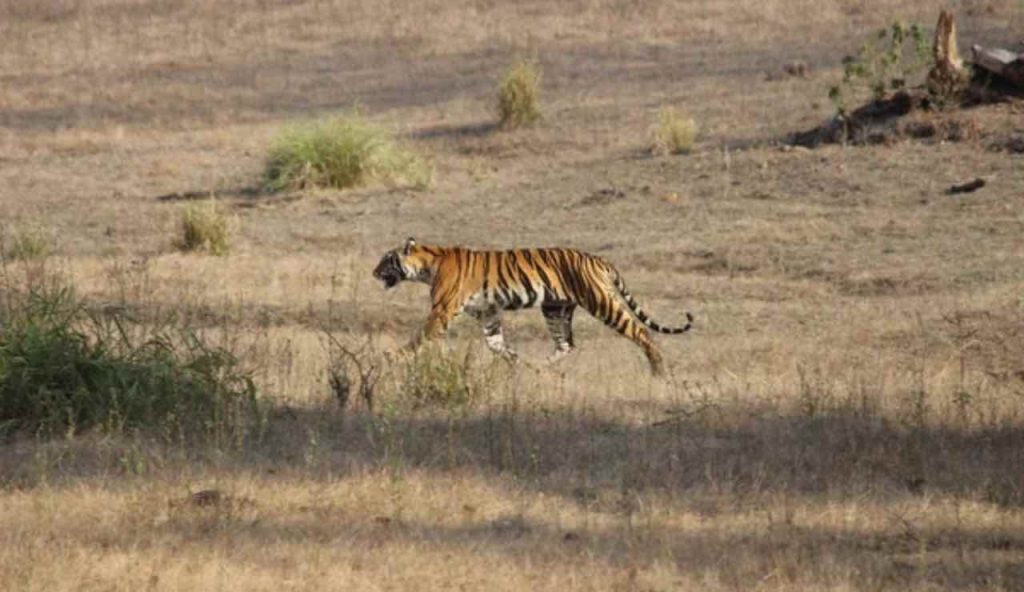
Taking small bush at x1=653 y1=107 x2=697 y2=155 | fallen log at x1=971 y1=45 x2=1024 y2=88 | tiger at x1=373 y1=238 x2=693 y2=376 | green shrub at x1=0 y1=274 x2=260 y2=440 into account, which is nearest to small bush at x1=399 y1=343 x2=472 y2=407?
green shrub at x1=0 y1=274 x2=260 y2=440

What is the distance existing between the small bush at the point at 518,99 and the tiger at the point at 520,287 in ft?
46.9

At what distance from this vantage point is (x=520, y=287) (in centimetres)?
1292

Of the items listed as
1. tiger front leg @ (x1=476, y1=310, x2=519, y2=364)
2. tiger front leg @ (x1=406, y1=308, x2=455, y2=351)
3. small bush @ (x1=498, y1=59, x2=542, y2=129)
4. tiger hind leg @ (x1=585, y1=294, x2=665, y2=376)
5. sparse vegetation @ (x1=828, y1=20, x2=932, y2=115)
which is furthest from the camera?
small bush @ (x1=498, y1=59, x2=542, y2=129)

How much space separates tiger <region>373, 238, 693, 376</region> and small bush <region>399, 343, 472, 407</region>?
199 cm

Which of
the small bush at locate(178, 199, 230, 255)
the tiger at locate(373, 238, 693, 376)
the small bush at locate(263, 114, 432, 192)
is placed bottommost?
the small bush at locate(263, 114, 432, 192)

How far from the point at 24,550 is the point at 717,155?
1710cm

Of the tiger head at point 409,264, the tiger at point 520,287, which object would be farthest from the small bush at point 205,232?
the tiger at point 520,287

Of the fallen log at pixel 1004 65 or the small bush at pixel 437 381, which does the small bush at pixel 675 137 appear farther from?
the small bush at pixel 437 381

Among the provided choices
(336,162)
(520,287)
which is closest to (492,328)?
(520,287)

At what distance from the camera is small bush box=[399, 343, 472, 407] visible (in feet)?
34.9

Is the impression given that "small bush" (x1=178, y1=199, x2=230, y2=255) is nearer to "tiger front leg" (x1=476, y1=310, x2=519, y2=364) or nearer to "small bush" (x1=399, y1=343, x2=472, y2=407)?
"tiger front leg" (x1=476, y1=310, x2=519, y2=364)

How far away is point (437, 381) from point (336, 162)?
44.6ft

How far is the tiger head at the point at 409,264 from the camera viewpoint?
13242 millimetres

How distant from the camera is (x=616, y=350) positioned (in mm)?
14344
